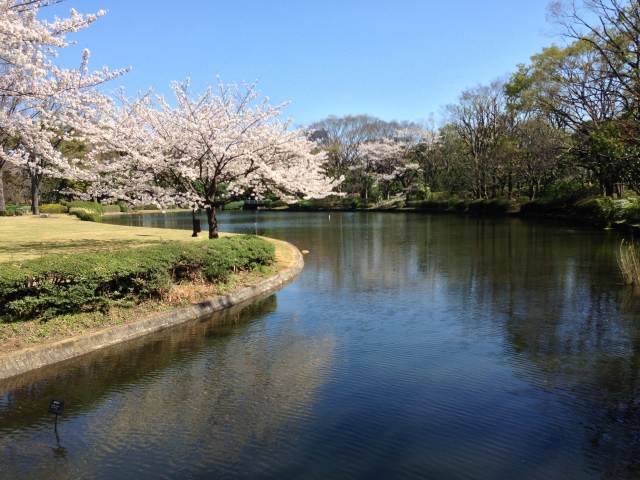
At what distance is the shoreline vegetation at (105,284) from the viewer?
25.3 ft

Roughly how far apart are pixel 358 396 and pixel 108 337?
4.41 m

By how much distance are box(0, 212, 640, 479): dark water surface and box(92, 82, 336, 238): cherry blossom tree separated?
5.73 meters

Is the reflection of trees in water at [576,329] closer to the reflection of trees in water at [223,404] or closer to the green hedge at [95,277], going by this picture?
the reflection of trees in water at [223,404]

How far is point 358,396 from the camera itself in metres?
6.31

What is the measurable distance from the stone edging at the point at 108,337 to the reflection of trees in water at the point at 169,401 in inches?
13.5

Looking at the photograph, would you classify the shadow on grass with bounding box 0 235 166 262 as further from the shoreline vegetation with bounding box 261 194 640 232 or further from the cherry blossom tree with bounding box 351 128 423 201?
the cherry blossom tree with bounding box 351 128 423 201

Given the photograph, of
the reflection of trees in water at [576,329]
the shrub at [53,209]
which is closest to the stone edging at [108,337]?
the reflection of trees in water at [576,329]

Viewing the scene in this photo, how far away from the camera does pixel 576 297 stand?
11.6 metres

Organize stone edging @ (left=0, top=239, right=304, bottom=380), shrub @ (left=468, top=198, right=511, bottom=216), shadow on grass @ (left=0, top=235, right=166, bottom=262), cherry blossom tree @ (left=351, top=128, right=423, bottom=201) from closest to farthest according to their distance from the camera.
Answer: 1. stone edging @ (left=0, top=239, right=304, bottom=380)
2. shadow on grass @ (left=0, top=235, right=166, bottom=262)
3. shrub @ (left=468, top=198, right=511, bottom=216)
4. cherry blossom tree @ (left=351, top=128, right=423, bottom=201)

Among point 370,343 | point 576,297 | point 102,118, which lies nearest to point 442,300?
point 576,297

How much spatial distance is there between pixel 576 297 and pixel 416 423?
7.69 m

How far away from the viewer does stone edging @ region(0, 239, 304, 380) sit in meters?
7.11

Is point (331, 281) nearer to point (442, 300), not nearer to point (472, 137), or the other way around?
point (442, 300)

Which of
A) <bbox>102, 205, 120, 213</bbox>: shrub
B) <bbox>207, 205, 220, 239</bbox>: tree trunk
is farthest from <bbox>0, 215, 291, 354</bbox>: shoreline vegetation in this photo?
<bbox>102, 205, 120, 213</bbox>: shrub
